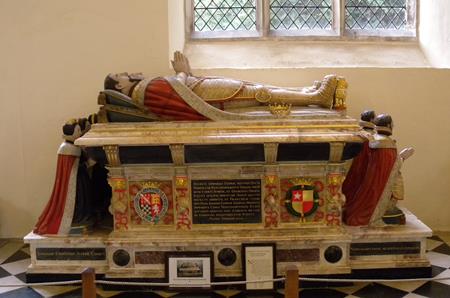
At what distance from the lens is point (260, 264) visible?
4109 millimetres

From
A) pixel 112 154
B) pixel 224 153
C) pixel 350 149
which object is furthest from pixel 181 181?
pixel 350 149

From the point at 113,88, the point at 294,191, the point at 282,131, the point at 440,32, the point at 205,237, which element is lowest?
the point at 205,237

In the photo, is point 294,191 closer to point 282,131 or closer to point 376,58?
point 282,131

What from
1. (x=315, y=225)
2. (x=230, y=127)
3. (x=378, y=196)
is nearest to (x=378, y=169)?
(x=378, y=196)

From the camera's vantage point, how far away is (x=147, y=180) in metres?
4.28

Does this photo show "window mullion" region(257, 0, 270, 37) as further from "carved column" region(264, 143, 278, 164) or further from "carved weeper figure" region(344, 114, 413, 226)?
"carved column" region(264, 143, 278, 164)

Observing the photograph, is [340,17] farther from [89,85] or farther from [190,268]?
[190,268]

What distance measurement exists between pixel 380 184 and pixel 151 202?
1.67 m

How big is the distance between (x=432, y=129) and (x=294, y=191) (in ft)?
6.04

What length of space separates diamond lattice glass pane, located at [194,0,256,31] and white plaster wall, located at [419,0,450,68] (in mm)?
1668

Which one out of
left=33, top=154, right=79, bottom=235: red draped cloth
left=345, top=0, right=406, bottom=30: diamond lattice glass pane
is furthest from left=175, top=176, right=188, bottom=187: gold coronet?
left=345, top=0, right=406, bottom=30: diamond lattice glass pane

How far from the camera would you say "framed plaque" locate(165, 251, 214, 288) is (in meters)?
4.11

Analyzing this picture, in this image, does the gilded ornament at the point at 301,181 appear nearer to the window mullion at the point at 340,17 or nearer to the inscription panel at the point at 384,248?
the inscription panel at the point at 384,248

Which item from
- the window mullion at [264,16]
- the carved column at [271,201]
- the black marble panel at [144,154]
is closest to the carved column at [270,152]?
the carved column at [271,201]
